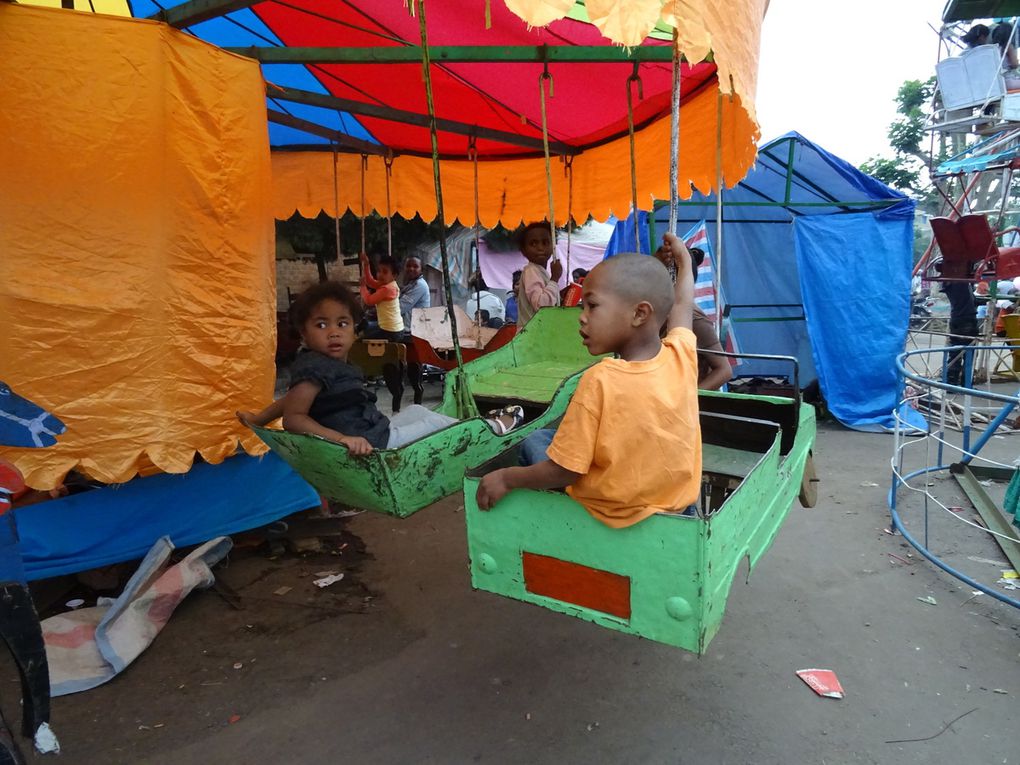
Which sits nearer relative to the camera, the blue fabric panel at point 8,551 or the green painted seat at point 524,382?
the blue fabric panel at point 8,551

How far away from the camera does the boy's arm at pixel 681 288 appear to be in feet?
7.41

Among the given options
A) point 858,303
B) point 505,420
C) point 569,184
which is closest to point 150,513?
point 505,420

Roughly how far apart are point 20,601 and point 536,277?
398 centimetres

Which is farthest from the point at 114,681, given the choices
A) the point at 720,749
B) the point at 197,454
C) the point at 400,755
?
the point at 720,749

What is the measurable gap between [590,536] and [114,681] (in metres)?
2.27

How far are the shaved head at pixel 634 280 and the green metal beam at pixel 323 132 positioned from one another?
10.3ft

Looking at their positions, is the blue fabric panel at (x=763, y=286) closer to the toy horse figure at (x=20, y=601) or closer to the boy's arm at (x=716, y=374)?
the boy's arm at (x=716, y=374)

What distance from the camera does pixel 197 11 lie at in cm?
247

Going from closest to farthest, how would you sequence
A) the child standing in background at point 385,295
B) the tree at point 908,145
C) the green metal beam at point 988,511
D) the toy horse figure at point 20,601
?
the toy horse figure at point 20,601 < the green metal beam at point 988,511 < the child standing in background at point 385,295 < the tree at point 908,145

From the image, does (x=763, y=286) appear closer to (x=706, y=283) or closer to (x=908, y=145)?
(x=706, y=283)

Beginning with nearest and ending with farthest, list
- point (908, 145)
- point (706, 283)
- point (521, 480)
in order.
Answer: point (521, 480) < point (706, 283) < point (908, 145)

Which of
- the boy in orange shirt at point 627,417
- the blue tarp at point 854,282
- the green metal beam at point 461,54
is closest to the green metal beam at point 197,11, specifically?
the green metal beam at point 461,54

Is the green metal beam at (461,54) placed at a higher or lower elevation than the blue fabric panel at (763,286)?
higher

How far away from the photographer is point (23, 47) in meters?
2.40
